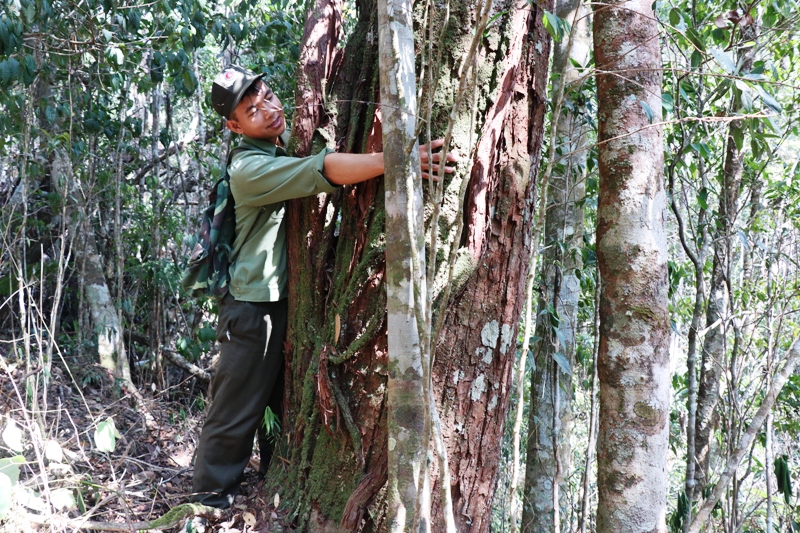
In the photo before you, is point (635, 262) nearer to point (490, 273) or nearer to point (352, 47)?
point (490, 273)

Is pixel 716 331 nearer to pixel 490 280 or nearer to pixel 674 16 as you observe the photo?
pixel 674 16

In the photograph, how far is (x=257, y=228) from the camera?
271 cm

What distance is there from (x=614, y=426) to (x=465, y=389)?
0.64 metres

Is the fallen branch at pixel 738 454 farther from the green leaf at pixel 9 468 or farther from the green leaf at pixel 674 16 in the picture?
the green leaf at pixel 9 468

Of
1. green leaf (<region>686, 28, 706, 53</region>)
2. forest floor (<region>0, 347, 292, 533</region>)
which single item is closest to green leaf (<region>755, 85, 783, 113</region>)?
green leaf (<region>686, 28, 706, 53</region>)

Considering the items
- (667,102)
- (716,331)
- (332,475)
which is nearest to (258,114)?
(332,475)

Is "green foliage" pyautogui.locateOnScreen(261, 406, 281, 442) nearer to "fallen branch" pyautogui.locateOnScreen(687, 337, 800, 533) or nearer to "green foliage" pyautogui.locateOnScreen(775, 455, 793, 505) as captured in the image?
"fallen branch" pyautogui.locateOnScreen(687, 337, 800, 533)

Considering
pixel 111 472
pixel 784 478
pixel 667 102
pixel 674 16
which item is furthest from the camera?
pixel 784 478

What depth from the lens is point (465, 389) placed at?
2115 mm

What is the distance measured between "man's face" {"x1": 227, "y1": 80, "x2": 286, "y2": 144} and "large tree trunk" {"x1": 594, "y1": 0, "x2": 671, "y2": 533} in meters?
1.43

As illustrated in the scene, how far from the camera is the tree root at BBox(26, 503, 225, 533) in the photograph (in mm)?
2379

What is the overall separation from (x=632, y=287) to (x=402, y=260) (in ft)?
3.27

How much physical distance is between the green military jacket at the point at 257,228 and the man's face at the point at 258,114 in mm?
43

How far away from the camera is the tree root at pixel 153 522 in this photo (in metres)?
2.38
